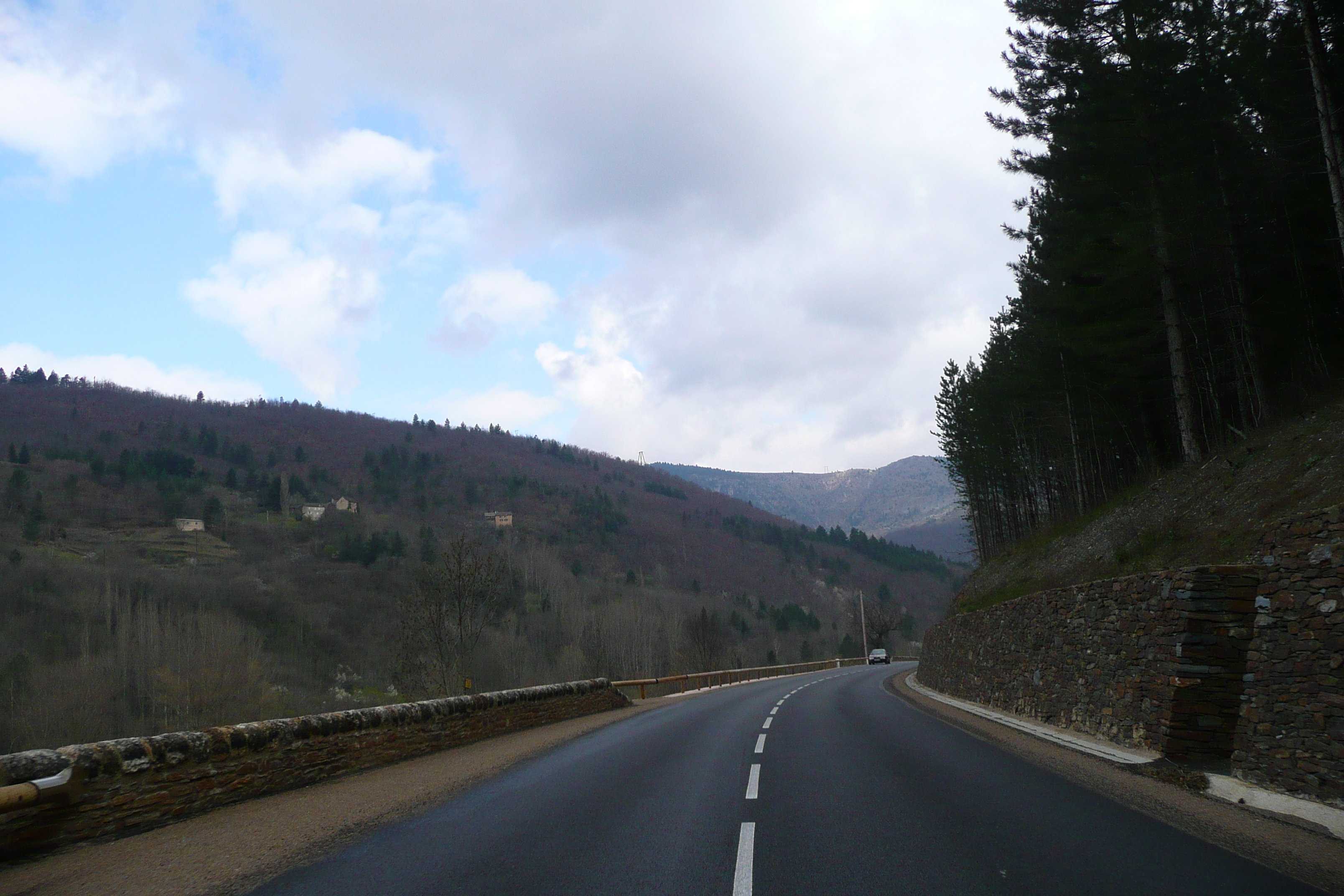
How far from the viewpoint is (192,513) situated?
11912 cm

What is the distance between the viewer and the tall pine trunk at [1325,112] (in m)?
14.8

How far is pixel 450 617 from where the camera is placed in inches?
1367

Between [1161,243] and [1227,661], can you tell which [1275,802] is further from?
[1161,243]

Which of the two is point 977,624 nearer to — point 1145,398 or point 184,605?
point 1145,398

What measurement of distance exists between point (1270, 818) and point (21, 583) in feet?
301

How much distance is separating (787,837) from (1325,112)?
1687cm

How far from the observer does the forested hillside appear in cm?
1755

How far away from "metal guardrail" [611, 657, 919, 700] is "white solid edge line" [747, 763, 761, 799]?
13979 millimetres

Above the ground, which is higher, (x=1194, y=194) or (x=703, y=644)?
(x=1194, y=194)

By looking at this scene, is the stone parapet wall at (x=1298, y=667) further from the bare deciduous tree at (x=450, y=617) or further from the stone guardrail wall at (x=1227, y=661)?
the bare deciduous tree at (x=450, y=617)

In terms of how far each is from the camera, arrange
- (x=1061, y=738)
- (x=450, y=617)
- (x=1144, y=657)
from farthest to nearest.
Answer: (x=450, y=617)
(x=1061, y=738)
(x=1144, y=657)

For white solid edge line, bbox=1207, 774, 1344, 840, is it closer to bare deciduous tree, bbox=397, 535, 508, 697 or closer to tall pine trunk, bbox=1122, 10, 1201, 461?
tall pine trunk, bbox=1122, 10, 1201, 461

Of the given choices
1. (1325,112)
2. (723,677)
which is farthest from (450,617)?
(1325,112)

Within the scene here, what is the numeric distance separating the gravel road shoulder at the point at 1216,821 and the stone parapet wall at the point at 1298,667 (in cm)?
63
